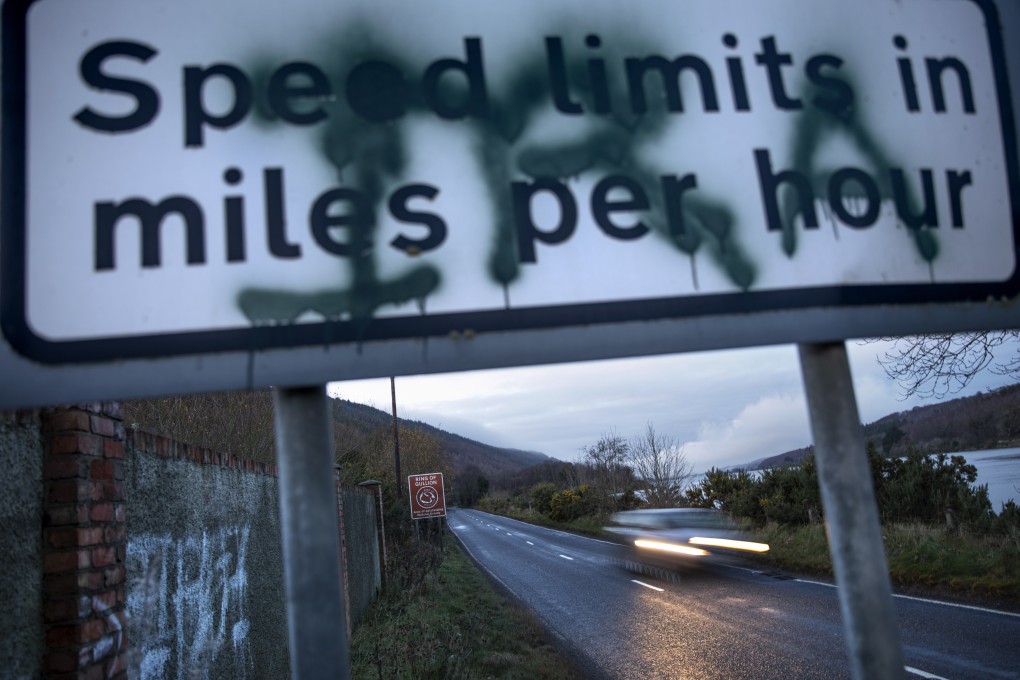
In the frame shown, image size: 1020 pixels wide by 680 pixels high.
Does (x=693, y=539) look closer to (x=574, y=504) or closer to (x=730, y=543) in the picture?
(x=730, y=543)

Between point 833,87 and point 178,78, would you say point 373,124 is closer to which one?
point 178,78

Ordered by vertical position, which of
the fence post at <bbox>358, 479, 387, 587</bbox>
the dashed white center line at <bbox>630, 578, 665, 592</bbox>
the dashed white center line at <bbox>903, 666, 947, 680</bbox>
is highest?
the fence post at <bbox>358, 479, 387, 587</bbox>

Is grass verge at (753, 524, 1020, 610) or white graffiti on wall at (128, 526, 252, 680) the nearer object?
white graffiti on wall at (128, 526, 252, 680)

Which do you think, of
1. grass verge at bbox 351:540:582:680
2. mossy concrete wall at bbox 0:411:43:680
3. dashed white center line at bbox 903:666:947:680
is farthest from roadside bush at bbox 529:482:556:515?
mossy concrete wall at bbox 0:411:43:680

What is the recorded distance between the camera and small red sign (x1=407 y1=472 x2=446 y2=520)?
21.7 m

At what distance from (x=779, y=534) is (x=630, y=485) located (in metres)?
24.0

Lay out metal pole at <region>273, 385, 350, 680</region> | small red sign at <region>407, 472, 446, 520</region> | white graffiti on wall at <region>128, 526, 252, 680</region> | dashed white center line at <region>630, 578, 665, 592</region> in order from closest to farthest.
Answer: metal pole at <region>273, 385, 350, 680</region> < white graffiti on wall at <region>128, 526, 252, 680</region> < dashed white center line at <region>630, 578, 665, 592</region> < small red sign at <region>407, 472, 446, 520</region>

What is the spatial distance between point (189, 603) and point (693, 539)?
48.4ft

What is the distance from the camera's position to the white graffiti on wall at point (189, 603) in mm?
3297

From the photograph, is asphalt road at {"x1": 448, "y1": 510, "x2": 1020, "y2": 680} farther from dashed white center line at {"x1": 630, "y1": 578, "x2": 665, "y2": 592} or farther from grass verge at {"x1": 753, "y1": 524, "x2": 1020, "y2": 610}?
grass verge at {"x1": 753, "y1": 524, "x2": 1020, "y2": 610}

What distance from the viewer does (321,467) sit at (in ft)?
3.15

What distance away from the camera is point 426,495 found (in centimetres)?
2205

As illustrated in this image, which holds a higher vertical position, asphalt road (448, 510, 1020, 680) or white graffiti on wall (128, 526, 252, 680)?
white graffiti on wall (128, 526, 252, 680)

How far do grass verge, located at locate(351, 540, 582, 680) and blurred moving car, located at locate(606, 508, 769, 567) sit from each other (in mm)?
4702
